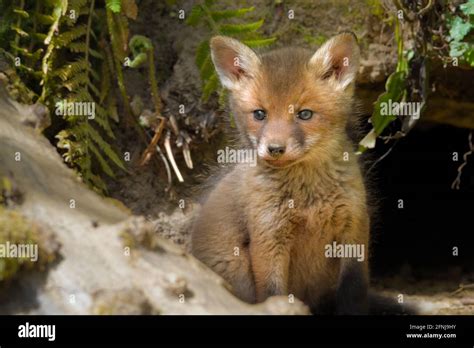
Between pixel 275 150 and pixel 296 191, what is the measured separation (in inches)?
17.9

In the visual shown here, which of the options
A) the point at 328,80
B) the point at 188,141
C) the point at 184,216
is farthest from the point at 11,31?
the point at 328,80

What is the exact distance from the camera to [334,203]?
4.48 metres

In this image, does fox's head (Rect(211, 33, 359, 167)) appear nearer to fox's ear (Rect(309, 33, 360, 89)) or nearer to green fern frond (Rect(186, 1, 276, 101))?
fox's ear (Rect(309, 33, 360, 89))

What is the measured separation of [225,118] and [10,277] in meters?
2.84

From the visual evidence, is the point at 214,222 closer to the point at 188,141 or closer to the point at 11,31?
the point at 188,141

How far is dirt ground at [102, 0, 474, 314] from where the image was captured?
599 cm

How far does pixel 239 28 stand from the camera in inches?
224

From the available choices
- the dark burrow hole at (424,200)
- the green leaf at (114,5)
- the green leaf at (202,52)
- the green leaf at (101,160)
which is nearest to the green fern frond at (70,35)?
the green leaf at (114,5)

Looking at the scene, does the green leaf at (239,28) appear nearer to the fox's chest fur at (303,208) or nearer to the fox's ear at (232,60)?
the fox's ear at (232,60)

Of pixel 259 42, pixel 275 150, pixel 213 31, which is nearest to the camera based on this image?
pixel 275 150

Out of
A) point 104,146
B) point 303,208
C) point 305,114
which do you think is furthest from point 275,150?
point 104,146

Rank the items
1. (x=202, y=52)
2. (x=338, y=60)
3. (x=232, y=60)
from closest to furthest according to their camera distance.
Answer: (x=338, y=60) → (x=232, y=60) → (x=202, y=52)

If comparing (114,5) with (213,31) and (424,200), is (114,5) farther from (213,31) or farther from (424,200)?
(424,200)

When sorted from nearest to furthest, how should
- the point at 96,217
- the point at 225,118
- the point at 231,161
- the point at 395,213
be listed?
the point at 96,217 < the point at 231,161 < the point at 225,118 < the point at 395,213
